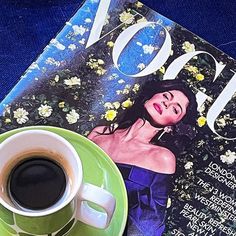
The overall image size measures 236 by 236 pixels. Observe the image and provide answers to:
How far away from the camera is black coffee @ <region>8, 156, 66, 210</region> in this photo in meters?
0.59

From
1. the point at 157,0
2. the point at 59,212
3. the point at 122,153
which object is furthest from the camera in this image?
the point at 157,0

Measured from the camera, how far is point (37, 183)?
60 cm

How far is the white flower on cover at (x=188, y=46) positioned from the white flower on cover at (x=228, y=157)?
126mm

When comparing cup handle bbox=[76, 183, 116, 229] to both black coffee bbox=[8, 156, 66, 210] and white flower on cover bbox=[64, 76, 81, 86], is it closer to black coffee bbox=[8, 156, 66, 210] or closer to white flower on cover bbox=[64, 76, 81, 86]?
black coffee bbox=[8, 156, 66, 210]

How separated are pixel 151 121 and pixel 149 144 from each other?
0.09 feet

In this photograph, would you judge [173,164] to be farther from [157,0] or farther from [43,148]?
[157,0]

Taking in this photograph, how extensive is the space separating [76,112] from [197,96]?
5.1 inches

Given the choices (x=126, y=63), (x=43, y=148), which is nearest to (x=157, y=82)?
(x=126, y=63)

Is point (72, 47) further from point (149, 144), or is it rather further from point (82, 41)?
point (149, 144)

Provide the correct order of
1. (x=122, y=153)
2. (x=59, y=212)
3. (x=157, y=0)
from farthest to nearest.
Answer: (x=157, y=0)
(x=122, y=153)
(x=59, y=212)

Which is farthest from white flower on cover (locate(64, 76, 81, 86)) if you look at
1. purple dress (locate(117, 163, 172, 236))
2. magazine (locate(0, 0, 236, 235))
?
purple dress (locate(117, 163, 172, 236))

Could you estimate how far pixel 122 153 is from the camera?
2.26 feet

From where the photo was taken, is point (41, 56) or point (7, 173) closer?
point (7, 173)

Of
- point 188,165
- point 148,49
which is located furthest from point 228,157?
point 148,49
